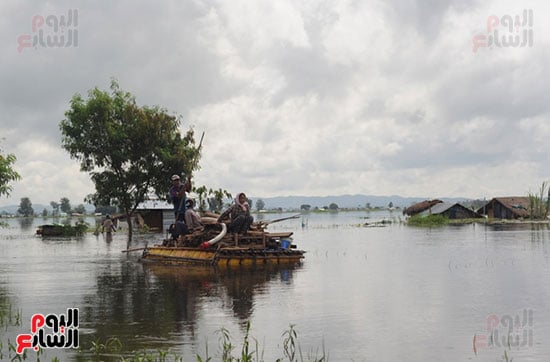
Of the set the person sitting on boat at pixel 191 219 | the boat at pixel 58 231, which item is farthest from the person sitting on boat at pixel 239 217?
the boat at pixel 58 231

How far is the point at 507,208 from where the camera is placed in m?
91.5

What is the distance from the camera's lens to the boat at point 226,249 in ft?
94.4

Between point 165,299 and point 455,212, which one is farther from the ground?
point 455,212

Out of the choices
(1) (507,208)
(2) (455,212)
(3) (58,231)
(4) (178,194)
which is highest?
(4) (178,194)

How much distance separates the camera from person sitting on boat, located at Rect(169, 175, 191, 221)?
97.7 ft

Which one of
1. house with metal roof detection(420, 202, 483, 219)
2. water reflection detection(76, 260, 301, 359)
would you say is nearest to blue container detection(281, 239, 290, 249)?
water reflection detection(76, 260, 301, 359)

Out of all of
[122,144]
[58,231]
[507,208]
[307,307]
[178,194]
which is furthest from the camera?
[507,208]

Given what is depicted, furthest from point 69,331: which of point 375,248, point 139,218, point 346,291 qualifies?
point 139,218

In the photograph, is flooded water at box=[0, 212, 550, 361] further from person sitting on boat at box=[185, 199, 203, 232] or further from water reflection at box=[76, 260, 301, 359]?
person sitting on boat at box=[185, 199, 203, 232]

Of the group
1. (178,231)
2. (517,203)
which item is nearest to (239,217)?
(178,231)

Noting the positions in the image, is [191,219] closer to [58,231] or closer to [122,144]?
[122,144]

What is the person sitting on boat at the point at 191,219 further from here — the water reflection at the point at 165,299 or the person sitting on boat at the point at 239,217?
the water reflection at the point at 165,299

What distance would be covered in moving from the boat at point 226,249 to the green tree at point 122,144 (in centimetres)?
2333

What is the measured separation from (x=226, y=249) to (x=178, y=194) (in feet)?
11.7
